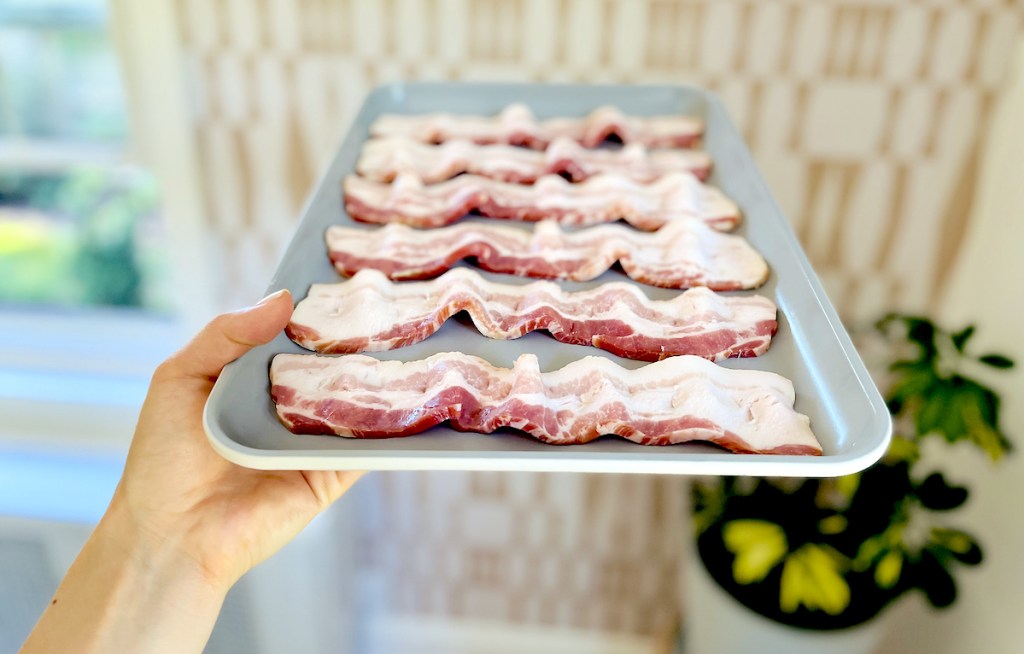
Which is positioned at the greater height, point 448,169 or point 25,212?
point 448,169

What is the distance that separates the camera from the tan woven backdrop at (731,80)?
1.27 m

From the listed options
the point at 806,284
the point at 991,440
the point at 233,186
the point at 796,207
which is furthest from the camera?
the point at 233,186

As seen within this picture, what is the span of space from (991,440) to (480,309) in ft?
2.56

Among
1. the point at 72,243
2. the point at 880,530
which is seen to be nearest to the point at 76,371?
the point at 72,243

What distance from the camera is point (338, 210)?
3.04 ft

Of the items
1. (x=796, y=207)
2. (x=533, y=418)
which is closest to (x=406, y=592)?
(x=796, y=207)

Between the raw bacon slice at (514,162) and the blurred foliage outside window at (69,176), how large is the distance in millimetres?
802

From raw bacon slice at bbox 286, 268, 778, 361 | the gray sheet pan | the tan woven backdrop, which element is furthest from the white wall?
raw bacon slice at bbox 286, 268, 778, 361

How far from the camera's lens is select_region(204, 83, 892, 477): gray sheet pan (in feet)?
1.90

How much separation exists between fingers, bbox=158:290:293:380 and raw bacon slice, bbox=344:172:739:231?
0.80 ft

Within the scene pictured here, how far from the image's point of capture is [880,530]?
3.98 feet

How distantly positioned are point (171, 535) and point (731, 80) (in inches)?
42.4

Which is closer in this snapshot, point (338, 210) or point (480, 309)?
point (480, 309)

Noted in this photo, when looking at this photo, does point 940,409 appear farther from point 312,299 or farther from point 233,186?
point 233,186
